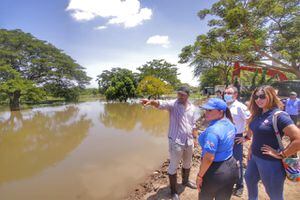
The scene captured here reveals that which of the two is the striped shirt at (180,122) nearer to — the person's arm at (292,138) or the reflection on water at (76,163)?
the person's arm at (292,138)

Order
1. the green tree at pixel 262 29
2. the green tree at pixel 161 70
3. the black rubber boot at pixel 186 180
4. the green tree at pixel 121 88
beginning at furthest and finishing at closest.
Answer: the green tree at pixel 161 70
the green tree at pixel 121 88
the green tree at pixel 262 29
the black rubber boot at pixel 186 180

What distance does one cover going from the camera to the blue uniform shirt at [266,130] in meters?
1.71

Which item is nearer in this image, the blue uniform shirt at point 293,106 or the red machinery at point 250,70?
the blue uniform shirt at point 293,106

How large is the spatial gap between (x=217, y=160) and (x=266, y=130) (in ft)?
1.80

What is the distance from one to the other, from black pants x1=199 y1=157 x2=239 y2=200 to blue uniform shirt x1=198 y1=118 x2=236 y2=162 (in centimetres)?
6

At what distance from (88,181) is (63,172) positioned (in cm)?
88

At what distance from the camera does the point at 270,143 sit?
5.90 feet

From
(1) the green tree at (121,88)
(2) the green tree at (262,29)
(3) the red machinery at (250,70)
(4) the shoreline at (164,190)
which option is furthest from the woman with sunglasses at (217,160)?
(1) the green tree at (121,88)

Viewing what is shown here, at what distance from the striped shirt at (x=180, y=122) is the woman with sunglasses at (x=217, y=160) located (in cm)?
96

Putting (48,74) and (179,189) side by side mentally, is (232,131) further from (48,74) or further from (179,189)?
(48,74)

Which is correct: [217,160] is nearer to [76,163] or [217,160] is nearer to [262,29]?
[76,163]

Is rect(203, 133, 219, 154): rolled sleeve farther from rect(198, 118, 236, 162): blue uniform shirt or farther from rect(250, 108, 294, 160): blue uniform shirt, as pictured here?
rect(250, 108, 294, 160): blue uniform shirt

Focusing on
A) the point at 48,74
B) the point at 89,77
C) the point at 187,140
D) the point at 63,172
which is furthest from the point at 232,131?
the point at 89,77

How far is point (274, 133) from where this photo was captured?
1762 millimetres
